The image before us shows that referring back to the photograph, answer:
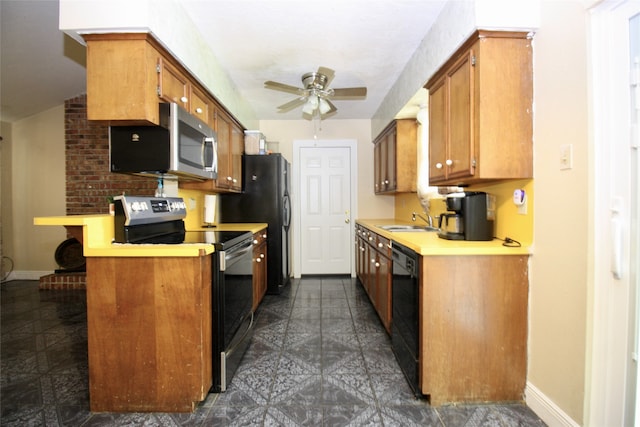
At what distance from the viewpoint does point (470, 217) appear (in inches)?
69.6

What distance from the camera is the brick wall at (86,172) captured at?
4.06 meters

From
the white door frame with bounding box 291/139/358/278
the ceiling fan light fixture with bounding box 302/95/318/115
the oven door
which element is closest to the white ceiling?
the ceiling fan light fixture with bounding box 302/95/318/115

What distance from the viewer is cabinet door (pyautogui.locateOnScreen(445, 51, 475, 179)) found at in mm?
1634

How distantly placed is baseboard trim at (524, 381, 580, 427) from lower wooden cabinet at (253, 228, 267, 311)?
216 cm

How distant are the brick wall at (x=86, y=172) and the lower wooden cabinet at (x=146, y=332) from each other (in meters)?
3.10

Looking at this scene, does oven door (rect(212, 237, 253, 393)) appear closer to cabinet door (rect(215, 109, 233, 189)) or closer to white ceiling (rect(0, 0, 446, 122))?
cabinet door (rect(215, 109, 233, 189))

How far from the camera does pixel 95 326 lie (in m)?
1.50

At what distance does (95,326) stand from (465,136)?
232cm

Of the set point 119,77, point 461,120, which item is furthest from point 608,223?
point 119,77

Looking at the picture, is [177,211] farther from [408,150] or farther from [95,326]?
[408,150]

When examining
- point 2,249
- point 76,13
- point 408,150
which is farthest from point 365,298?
point 2,249

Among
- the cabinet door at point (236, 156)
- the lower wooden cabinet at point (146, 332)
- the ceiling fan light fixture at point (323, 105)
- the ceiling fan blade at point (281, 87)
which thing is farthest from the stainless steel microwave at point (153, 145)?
the ceiling fan light fixture at point (323, 105)

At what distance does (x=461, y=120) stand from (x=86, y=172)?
15.9 feet

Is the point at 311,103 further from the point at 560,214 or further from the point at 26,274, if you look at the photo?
the point at 26,274
